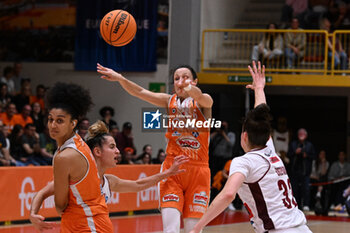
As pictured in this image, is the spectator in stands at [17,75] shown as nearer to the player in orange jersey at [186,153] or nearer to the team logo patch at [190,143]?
the player in orange jersey at [186,153]

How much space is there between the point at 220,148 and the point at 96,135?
10.00m

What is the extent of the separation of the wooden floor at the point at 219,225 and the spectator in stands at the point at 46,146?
1.85m

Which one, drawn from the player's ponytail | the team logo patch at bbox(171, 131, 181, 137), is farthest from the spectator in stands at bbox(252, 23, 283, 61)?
the player's ponytail

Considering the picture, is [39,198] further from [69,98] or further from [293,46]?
[293,46]

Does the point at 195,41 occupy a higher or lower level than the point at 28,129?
higher

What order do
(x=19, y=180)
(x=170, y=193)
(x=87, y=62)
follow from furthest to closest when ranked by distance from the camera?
(x=87, y=62) → (x=19, y=180) → (x=170, y=193)

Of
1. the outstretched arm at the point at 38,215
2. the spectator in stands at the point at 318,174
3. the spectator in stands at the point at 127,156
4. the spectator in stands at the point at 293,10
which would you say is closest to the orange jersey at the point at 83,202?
the outstretched arm at the point at 38,215

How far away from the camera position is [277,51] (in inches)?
611

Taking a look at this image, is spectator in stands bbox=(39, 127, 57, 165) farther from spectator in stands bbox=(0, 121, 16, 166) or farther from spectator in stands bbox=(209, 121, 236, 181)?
spectator in stands bbox=(209, 121, 236, 181)

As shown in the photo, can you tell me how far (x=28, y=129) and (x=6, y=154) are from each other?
38.9 inches

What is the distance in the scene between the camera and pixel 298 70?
15039 millimetres

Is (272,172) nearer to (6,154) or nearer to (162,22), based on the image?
(6,154)

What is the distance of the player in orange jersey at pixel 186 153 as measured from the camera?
235 inches

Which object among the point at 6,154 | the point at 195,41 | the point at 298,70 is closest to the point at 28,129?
the point at 6,154
